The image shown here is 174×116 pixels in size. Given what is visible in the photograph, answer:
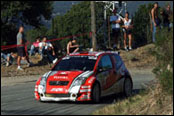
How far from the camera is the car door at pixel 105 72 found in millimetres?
15062

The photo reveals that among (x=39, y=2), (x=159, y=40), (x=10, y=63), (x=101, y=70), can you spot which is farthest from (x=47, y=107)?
(x=39, y=2)

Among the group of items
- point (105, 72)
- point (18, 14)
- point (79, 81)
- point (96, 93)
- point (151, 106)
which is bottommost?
point (96, 93)

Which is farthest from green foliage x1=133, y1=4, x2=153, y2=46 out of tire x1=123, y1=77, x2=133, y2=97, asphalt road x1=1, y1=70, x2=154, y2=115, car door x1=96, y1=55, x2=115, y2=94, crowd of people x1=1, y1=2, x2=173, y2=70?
car door x1=96, y1=55, x2=115, y2=94

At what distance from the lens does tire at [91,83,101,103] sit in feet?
47.5

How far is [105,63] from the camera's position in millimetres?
15836

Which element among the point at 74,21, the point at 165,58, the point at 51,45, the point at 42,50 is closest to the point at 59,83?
the point at 165,58

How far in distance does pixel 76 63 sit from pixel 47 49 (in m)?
10.6

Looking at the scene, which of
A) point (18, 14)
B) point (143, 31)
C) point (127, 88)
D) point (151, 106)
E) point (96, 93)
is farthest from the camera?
point (18, 14)

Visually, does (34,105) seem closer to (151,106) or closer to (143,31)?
(151,106)

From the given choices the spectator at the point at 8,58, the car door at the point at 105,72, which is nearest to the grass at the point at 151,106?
the car door at the point at 105,72

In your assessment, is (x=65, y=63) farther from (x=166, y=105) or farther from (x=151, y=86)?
(x=166, y=105)

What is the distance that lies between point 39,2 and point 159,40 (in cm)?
4093

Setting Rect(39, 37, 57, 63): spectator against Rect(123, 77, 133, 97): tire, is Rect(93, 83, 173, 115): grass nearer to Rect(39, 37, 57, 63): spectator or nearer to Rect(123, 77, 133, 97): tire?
Rect(123, 77, 133, 97): tire

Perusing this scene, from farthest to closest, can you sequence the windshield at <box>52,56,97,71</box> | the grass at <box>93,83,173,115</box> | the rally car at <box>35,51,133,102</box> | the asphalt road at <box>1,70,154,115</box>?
the windshield at <box>52,56,97,71</box> → the rally car at <box>35,51,133,102</box> → the asphalt road at <box>1,70,154,115</box> → the grass at <box>93,83,173,115</box>
